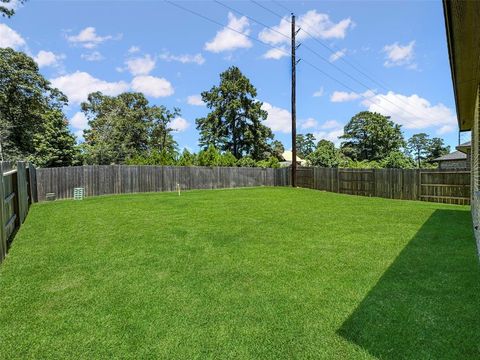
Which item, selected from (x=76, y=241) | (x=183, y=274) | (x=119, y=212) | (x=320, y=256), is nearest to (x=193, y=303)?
(x=183, y=274)

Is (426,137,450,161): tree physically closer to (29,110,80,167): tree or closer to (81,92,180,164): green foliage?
(81,92,180,164): green foliage

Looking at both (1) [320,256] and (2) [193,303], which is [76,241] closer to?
(2) [193,303]

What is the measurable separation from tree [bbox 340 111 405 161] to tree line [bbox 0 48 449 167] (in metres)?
0.13

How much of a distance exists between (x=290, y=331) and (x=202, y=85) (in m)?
37.1

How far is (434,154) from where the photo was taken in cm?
6041

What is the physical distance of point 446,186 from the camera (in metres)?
12.9

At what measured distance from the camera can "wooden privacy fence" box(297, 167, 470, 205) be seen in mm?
12594

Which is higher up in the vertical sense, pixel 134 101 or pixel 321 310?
pixel 134 101

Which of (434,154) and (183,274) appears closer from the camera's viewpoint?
(183,274)

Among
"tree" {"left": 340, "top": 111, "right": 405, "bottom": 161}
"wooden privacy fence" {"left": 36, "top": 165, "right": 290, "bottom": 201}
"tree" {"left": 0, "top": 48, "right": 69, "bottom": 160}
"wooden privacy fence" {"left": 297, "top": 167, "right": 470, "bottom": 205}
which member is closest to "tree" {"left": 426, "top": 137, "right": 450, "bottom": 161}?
"tree" {"left": 340, "top": 111, "right": 405, "bottom": 161}

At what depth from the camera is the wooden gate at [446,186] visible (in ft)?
40.4

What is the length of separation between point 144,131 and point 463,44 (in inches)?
1230

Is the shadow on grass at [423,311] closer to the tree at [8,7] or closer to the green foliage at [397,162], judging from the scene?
the tree at [8,7]

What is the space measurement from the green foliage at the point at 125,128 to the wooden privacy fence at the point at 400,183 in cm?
1540
